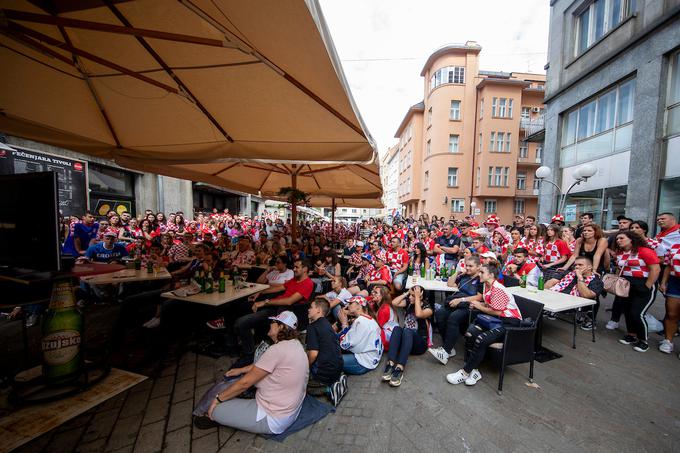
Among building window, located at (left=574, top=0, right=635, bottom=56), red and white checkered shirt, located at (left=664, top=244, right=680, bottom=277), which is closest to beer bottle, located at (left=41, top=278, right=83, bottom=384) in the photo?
red and white checkered shirt, located at (left=664, top=244, right=680, bottom=277)

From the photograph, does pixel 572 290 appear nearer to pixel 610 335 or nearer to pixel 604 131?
pixel 610 335

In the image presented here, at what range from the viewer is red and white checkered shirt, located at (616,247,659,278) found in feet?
13.7

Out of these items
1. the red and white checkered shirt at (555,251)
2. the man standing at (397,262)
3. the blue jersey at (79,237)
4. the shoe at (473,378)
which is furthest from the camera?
the blue jersey at (79,237)

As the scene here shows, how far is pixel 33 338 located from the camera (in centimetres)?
417

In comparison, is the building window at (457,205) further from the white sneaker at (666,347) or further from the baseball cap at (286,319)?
the baseball cap at (286,319)

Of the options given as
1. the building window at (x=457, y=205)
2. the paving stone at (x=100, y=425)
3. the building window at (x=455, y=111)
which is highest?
the building window at (x=455, y=111)

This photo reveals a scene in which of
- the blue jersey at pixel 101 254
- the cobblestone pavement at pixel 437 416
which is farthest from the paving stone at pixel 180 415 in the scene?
the blue jersey at pixel 101 254

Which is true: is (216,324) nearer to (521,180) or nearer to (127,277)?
(127,277)

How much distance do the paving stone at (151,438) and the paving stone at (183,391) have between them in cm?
33

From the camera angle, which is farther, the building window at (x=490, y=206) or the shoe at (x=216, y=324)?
the building window at (x=490, y=206)

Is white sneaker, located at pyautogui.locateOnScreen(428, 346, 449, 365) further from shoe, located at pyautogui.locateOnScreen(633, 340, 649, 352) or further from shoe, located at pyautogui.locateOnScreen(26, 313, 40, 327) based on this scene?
shoe, located at pyautogui.locateOnScreen(26, 313, 40, 327)

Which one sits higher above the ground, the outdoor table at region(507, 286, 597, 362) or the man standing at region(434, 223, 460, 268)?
the man standing at region(434, 223, 460, 268)

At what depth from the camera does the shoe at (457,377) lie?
3342mm

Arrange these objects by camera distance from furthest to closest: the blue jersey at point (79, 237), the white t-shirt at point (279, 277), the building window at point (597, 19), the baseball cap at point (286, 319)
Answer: the building window at point (597, 19) < the blue jersey at point (79, 237) < the white t-shirt at point (279, 277) < the baseball cap at point (286, 319)
